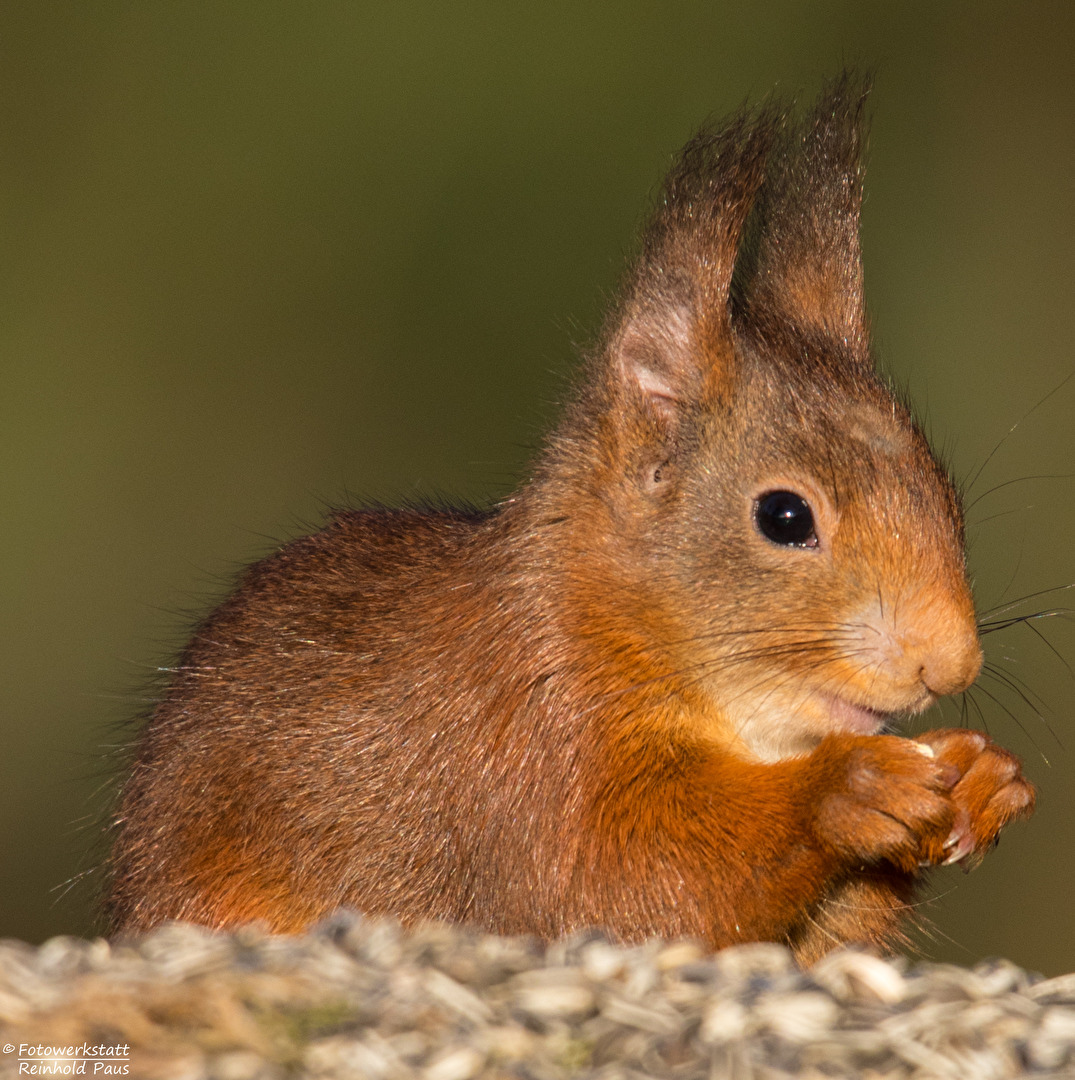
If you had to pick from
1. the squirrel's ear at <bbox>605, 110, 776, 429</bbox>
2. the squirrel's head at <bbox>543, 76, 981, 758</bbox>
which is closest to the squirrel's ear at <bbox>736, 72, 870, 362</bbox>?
the squirrel's head at <bbox>543, 76, 981, 758</bbox>

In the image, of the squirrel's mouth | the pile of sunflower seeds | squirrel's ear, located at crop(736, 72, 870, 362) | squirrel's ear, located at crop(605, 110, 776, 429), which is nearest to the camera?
the pile of sunflower seeds

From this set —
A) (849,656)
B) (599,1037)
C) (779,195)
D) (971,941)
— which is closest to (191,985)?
(599,1037)

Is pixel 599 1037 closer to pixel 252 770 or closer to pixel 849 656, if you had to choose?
pixel 849 656

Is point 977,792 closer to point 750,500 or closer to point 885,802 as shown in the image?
point 885,802

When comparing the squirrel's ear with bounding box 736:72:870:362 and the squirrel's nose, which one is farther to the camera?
the squirrel's ear with bounding box 736:72:870:362

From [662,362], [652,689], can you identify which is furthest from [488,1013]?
[662,362]

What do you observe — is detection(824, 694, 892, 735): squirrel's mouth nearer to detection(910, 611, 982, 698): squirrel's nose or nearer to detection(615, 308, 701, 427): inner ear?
detection(910, 611, 982, 698): squirrel's nose

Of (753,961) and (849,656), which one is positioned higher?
(849,656)
